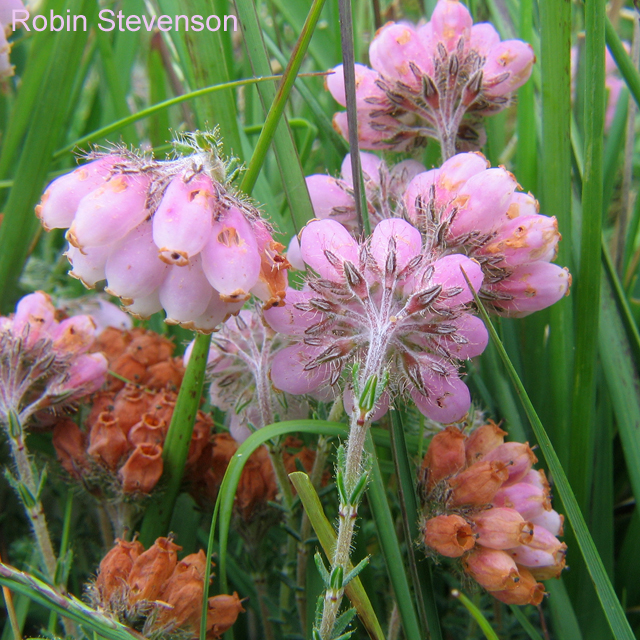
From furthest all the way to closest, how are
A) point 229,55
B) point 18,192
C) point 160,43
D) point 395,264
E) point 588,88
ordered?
point 160,43
point 229,55
point 18,192
point 588,88
point 395,264

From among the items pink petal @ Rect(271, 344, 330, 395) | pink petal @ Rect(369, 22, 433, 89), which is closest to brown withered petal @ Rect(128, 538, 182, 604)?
pink petal @ Rect(271, 344, 330, 395)

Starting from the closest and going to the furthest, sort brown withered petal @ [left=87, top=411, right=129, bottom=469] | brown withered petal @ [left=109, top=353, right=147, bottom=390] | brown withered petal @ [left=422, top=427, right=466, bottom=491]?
brown withered petal @ [left=422, top=427, right=466, bottom=491] → brown withered petal @ [left=87, top=411, right=129, bottom=469] → brown withered petal @ [left=109, top=353, right=147, bottom=390]

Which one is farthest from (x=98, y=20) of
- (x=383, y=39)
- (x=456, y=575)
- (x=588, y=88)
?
(x=456, y=575)

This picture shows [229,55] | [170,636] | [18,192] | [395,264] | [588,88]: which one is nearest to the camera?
[395,264]

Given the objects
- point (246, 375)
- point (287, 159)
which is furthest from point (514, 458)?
point (287, 159)

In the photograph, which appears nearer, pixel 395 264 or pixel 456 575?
pixel 395 264

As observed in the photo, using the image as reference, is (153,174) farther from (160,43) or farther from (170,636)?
(160,43)

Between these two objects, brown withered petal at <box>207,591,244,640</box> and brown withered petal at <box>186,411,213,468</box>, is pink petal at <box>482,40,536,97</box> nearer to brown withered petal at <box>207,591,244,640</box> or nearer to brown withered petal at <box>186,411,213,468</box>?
brown withered petal at <box>186,411,213,468</box>

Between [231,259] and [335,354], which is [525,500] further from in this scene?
[231,259]
